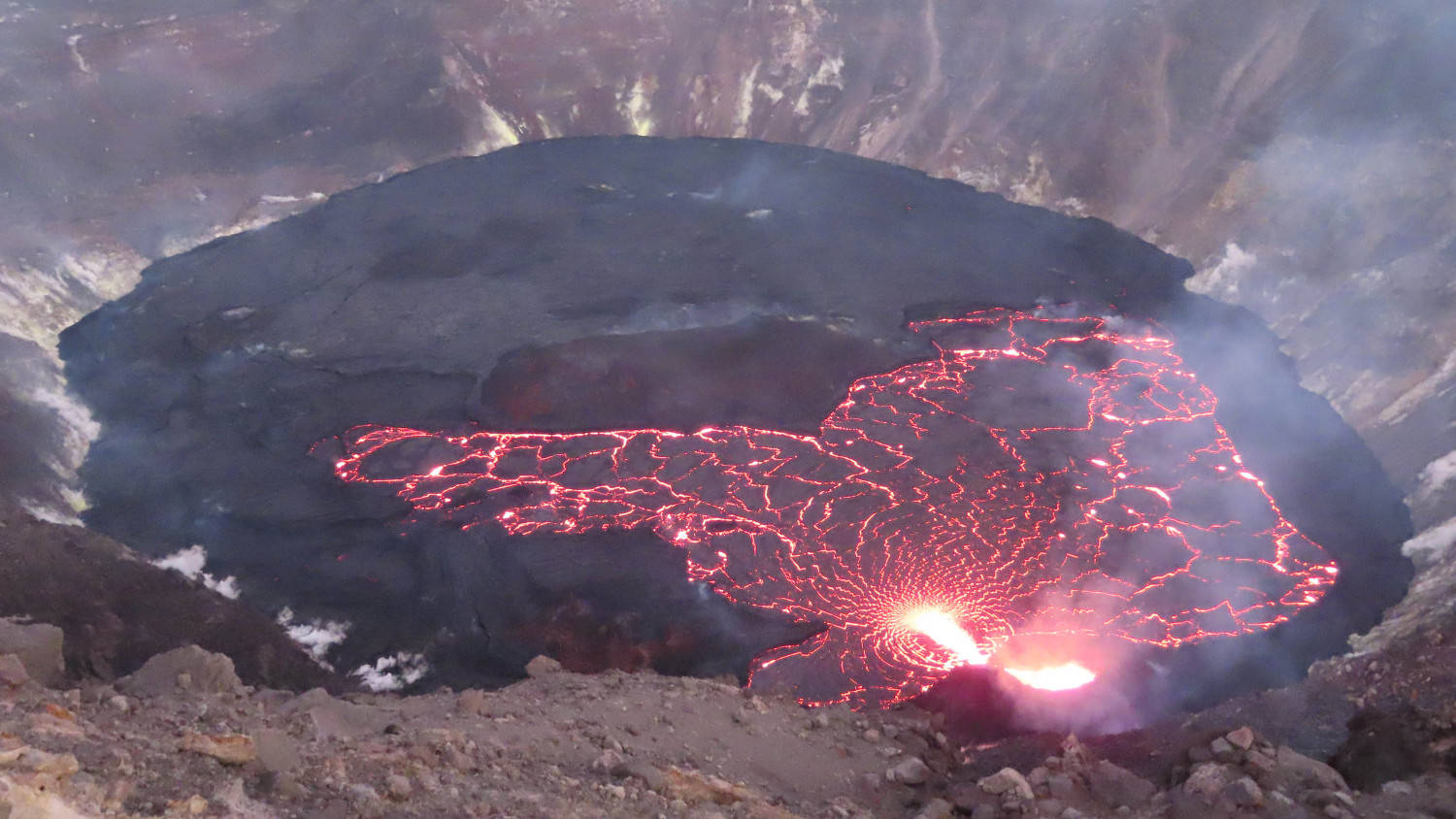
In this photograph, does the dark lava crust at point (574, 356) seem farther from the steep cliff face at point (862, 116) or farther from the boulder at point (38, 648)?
the boulder at point (38, 648)

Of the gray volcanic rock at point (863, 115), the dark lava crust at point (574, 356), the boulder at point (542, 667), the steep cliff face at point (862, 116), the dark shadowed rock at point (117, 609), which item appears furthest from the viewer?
the gray volcanic rock at point (863, 115)

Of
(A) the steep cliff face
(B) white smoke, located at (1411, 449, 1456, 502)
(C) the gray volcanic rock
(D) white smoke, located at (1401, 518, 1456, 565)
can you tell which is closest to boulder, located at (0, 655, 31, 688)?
(A) the steep cliff face

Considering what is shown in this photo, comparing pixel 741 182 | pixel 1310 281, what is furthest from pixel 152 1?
pixel 1310 281

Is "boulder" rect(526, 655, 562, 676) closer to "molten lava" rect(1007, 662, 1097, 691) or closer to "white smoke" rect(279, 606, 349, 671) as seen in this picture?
"white smoke" rect(279, 606, 349, 671)

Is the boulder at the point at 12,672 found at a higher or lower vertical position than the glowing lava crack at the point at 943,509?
lower

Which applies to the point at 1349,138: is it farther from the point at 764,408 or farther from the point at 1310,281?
the point at 764,408

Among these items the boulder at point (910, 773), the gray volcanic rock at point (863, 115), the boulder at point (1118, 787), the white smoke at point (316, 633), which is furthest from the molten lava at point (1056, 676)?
the white smoke at point (316, 633)

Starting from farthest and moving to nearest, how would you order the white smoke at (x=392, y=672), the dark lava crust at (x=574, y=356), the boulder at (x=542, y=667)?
the dark lava crust at (x=574, y=356), the white smoke at (x=392, y=672), the boulder at (x=542, y=667)
